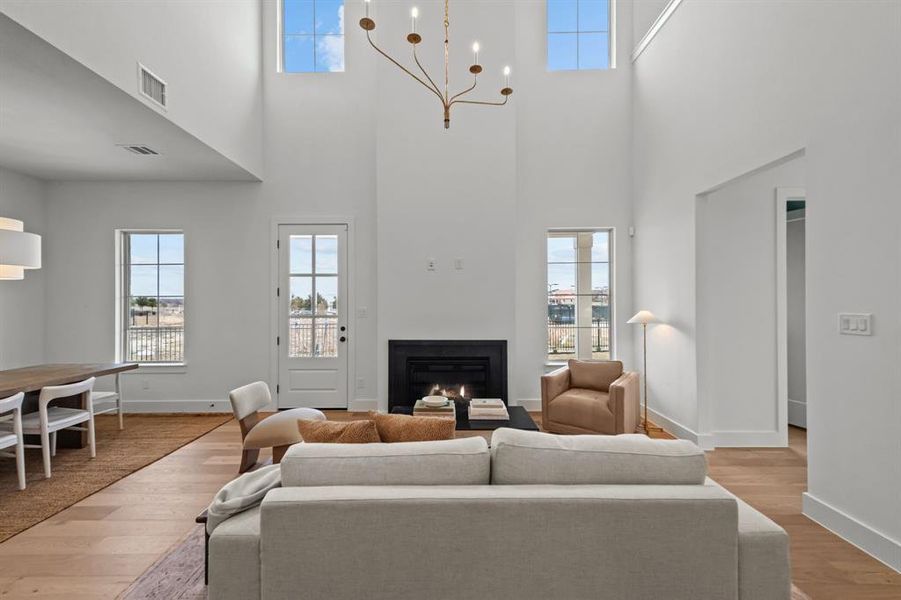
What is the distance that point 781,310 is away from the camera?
4.31m

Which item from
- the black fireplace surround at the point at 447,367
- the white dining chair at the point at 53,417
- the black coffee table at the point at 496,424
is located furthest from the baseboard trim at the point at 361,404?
the white dining chair at the point at 53,417

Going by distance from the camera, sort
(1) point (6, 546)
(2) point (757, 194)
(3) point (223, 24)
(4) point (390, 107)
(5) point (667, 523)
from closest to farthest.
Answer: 1. (5) point (667, 523)
2. (1) point (6, 546)
3. (2) point (757, 194)
4. (3) point (223, 24)
5. (4) point (390, 107)

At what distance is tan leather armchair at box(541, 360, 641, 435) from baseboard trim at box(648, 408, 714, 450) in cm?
41

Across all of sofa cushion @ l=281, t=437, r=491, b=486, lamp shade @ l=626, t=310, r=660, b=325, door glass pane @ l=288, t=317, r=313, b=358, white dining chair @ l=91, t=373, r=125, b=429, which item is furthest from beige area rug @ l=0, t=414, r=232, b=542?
lamp shade @ l=626, t=310, r=660, b=325

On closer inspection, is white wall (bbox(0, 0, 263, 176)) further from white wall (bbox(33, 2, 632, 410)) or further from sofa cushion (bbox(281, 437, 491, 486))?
sofa cushion (bbox(281, 437, 491, 486))

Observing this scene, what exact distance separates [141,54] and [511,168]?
349 centimetres

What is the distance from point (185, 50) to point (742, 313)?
17.6 feet

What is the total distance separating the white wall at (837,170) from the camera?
2.38m

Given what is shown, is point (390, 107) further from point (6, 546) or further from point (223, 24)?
point (6, 546)

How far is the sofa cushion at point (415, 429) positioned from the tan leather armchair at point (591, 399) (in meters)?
2.53

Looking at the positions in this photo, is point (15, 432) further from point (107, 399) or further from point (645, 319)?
point (645, 319)

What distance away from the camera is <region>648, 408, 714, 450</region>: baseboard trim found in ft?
14.0

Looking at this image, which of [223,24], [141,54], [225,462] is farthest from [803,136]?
[223,24]

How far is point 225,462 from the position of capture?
3980mm
